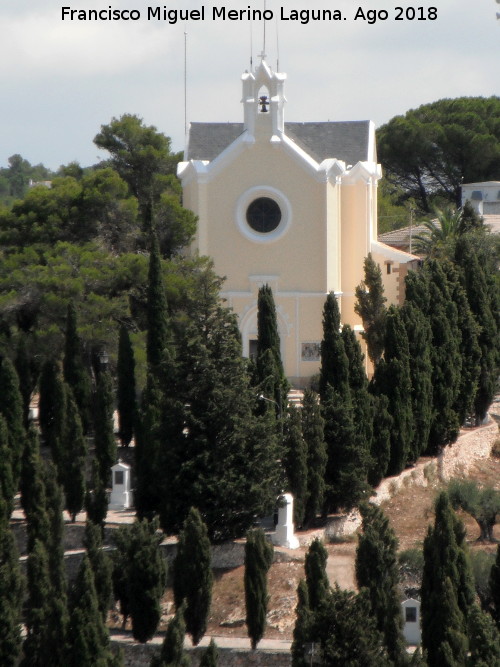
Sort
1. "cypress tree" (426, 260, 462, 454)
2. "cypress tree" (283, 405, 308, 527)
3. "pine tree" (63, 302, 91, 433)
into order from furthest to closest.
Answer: "cypress tree" (426, 260, 462, 454) < "pine tree" (63, 302, 91, 433) < "cypress tree" (283, 405, 308, 527)

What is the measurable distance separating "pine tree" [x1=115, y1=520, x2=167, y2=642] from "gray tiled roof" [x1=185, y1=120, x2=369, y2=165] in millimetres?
21359

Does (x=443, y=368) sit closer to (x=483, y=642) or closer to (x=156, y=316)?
(x=156, y=316)

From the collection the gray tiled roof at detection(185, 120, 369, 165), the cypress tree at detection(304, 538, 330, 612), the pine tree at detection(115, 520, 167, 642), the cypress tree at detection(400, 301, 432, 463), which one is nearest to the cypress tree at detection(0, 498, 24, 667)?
the pine tree at detection(115, 520, 167, 642)

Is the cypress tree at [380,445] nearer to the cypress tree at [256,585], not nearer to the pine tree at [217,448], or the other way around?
the pine tree at [217,448]

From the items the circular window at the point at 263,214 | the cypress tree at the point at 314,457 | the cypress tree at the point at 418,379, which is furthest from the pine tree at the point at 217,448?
the circular window at the point at 263,214

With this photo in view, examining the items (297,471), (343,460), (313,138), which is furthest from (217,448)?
(313,138)

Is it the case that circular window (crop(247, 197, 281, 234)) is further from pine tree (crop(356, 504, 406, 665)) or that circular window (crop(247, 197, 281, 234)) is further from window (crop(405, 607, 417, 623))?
pine tree (crop(356, 504, 406, 665))

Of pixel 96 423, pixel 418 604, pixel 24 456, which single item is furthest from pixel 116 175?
pixel 418 604

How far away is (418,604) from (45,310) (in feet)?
52.4

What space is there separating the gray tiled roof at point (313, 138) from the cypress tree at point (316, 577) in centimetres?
2317

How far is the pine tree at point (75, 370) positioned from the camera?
39.7 metres

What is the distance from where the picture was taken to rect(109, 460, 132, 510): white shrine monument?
3669cm

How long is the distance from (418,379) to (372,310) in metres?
6.27

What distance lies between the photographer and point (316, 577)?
1117 inches
